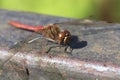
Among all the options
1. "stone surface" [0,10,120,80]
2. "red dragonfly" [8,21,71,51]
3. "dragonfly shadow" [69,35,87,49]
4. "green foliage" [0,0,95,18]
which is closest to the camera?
"stone surface" [0,10,120,80]

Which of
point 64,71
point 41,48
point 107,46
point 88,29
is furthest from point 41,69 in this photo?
point 88,29

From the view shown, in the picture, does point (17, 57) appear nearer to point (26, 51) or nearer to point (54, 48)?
point (26, 51)

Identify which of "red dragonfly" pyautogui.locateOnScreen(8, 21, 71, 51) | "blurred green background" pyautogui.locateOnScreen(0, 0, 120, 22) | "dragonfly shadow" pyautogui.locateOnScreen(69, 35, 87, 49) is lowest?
"blurred green background" pyautogui.locateOnScreen(0, 0, 120, 22)

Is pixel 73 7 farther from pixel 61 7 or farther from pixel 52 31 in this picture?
pixel 52 31

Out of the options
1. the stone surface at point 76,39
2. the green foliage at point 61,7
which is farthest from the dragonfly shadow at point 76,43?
the green foliage at point 61,7

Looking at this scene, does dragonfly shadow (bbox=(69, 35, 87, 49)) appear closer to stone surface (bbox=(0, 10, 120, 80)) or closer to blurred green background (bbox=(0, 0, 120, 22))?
stone surface (bbox=(0, 10, 120, 80))

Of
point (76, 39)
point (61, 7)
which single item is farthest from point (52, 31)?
point (61, 7)

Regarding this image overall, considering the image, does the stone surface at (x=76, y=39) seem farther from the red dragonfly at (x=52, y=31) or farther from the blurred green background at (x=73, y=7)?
the blurred green background at (x=73, y=7)

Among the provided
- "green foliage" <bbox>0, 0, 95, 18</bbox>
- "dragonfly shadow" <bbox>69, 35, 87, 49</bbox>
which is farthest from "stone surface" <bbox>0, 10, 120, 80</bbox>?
"green foliage" <bbox>0, 0, 95, 18</bbox>

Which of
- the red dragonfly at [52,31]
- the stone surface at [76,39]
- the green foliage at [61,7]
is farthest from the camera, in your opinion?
the green foliage at [61,7]
